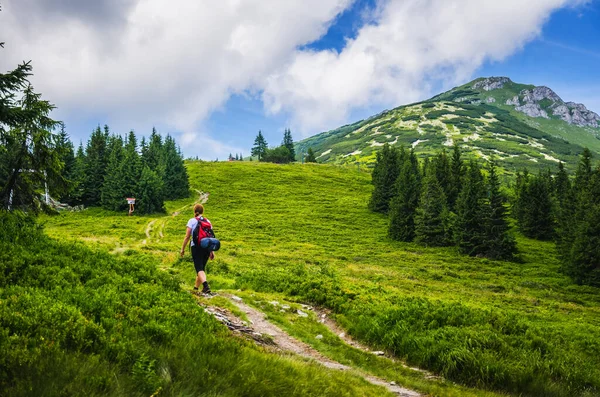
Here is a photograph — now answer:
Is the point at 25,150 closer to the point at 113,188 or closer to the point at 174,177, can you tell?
the point at 113,188

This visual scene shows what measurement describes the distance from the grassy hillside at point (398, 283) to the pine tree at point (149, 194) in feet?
13.6

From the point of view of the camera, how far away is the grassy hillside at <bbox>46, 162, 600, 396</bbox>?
374 inches

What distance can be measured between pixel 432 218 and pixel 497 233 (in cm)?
983

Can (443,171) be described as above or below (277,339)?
above

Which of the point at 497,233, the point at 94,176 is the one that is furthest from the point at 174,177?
the point at 497,233

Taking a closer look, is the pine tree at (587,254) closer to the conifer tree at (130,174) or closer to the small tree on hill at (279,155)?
the conifer tree at (130,174)

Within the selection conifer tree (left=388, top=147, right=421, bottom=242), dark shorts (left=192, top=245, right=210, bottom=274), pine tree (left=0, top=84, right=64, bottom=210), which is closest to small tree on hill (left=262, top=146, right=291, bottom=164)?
conifer tree (left=388, top=147, right=421, bottom=242)

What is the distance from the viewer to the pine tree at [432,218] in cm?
5665

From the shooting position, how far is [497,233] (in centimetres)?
5069

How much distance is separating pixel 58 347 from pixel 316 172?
12654 centimetres

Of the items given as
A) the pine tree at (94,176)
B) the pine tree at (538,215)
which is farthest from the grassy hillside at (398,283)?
the pine tree at (94,176)

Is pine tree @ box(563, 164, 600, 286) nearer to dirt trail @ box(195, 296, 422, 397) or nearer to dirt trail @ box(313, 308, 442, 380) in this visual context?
dirt trail @ box(313, 308, 442, 380)

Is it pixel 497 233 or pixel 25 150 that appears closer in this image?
pixel 25 150

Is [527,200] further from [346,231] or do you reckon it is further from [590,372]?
[590,372]
